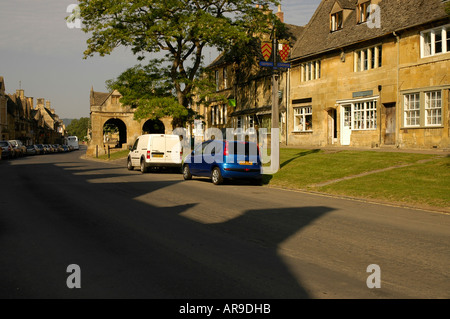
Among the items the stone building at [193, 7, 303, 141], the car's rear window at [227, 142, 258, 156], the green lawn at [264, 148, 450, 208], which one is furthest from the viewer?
the stone building at [193, 7, 303, 141]

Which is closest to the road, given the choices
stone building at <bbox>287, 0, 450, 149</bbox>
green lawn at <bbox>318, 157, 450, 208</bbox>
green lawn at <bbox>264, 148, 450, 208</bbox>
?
green lawn at <bbox>318, 157, 450, 208</bbox>

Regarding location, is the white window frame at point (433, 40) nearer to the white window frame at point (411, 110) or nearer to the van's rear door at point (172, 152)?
the white window frame at point (411, 110)

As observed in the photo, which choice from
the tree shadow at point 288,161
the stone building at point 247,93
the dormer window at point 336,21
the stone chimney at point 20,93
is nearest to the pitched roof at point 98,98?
the stone building at point 247,93

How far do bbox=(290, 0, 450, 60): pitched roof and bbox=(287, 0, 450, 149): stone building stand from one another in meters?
0.07

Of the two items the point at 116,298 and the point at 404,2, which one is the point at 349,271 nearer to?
the point at 116,298

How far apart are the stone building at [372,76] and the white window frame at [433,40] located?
0.05 meters

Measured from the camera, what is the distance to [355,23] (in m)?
30.4

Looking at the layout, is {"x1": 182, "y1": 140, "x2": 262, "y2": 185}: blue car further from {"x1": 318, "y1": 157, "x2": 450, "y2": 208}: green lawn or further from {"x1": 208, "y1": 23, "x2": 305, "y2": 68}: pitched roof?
{"x1": 208, "y1": 23, "x2": 305, "y2": 68}: pitched roof

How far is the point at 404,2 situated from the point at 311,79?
333 inches

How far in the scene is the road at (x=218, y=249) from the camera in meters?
5.18

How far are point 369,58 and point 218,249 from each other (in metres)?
24.3

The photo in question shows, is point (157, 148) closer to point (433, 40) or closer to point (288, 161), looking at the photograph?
point (288, 161)

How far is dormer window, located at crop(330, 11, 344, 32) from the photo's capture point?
32.0 metres

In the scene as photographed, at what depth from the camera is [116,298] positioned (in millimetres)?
4801
